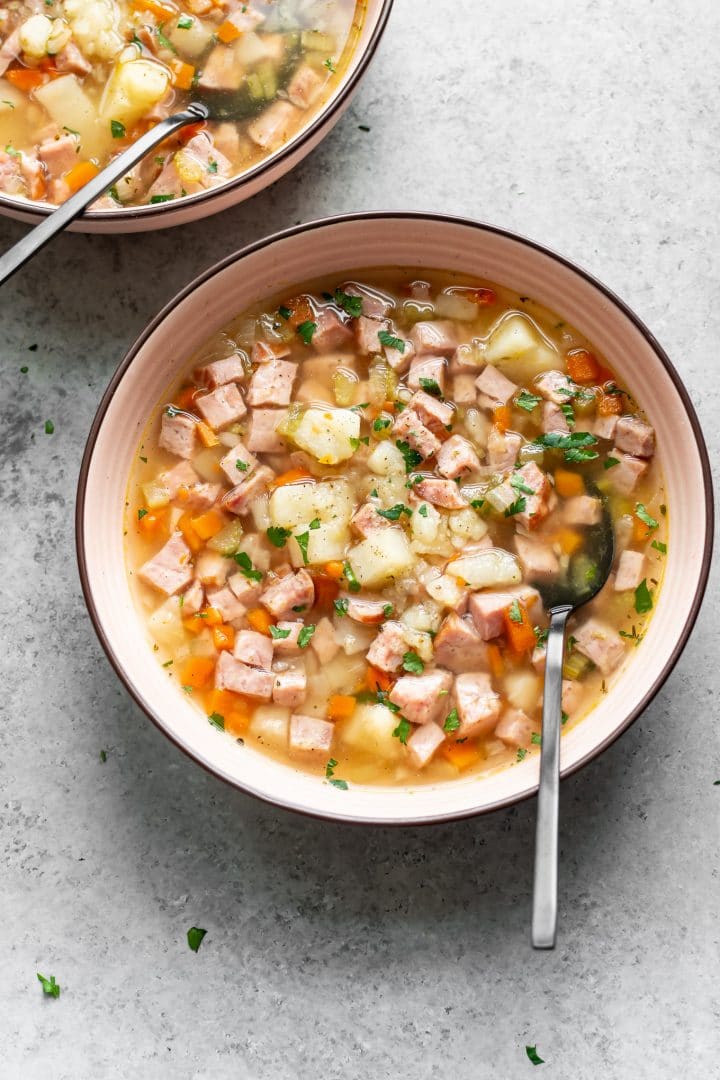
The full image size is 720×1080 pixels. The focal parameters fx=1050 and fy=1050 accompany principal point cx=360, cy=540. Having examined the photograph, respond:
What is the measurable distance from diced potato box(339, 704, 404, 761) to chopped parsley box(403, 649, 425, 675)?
0.57 ft

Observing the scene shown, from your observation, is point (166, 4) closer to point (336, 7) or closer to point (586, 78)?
point (336, 7)

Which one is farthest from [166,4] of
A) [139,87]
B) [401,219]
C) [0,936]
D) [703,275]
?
[0,936]

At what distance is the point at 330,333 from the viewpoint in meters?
4.02

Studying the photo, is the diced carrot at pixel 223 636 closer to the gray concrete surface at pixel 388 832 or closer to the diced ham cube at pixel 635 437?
the gray concrete surface at pixel 388 832

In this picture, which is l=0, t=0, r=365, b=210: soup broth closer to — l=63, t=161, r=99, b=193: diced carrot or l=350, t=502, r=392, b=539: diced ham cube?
l=63, t=161, r=99, b=193: diced carrot

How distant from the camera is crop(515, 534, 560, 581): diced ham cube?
12.7 ft

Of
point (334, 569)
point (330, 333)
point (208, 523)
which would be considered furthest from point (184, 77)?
point (334, 569)

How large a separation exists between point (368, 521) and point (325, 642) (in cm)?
49

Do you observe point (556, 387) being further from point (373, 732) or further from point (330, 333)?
point (373, 732)

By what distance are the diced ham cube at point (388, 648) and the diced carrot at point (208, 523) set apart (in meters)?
0.74

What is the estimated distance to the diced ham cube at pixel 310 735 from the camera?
154 inches

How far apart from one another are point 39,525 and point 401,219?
189 cm

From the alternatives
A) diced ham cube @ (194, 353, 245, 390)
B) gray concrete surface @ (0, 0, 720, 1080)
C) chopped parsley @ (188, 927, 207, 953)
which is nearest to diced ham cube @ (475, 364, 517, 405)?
gray concrete surface @ (0, 0, 720, 1080)

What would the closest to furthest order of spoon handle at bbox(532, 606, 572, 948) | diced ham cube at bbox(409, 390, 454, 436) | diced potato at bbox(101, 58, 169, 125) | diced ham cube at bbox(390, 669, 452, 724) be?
spoon handle at bbox(532, 606, 572, 948) < diced ham cube at bbox(390, 669, 452, 724) < diced ham cube at bbox(409, 390, 454, 436) < diced potato at bbox(101, 58, 169, 125)
